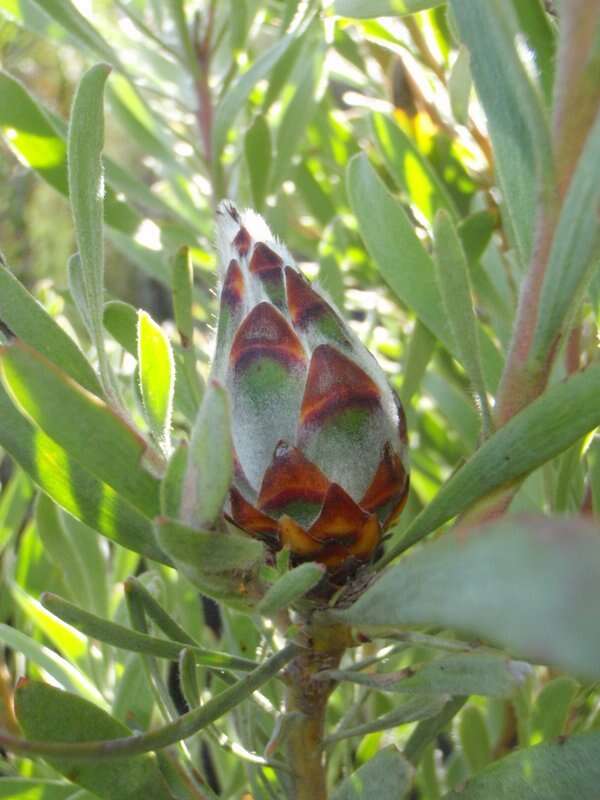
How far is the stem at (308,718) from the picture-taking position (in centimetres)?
52

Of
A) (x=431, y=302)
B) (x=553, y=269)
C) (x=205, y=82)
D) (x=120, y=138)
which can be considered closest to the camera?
(x=553, y=269)

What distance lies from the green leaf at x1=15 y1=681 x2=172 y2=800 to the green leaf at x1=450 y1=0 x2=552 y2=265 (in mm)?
298

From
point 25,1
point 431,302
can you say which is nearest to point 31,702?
point 431,302

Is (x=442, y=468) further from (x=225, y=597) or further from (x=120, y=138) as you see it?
(x=120, y=138)

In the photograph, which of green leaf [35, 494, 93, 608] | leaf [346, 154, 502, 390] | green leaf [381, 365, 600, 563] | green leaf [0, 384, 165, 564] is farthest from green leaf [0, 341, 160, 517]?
green leaf [35, 494, 93, 608]

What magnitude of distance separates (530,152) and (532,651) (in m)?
0.27

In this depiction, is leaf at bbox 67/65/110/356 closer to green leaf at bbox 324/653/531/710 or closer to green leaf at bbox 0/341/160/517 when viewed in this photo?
green leaf at bbox 0/341/160/517

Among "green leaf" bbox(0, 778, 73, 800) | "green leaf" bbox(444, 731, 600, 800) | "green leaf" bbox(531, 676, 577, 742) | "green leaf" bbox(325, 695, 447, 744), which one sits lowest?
"green leaf" bbox(531, 676, 577, 742)

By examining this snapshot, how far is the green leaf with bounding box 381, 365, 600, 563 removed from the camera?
385 millimetres

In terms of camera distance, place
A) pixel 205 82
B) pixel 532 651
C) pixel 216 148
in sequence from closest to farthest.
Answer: pixel 532 651 < pixel 216 148 < pixel 205 82

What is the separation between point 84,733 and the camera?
0.45 metres

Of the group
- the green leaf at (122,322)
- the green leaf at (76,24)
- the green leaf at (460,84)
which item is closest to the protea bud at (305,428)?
the green leaf at (122,322)

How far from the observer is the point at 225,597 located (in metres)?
0.43

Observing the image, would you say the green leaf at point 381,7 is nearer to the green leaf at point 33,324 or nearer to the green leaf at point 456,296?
the green leaf at point 456,296
